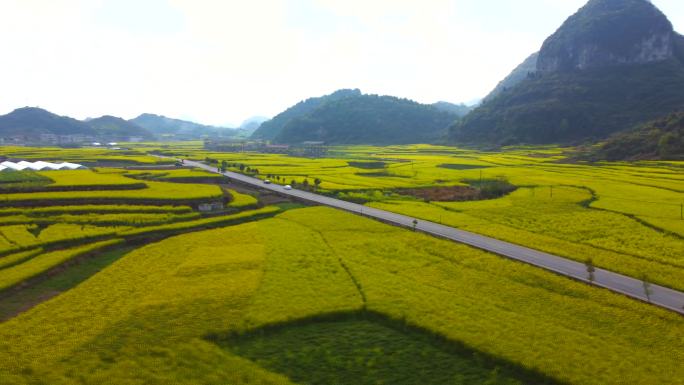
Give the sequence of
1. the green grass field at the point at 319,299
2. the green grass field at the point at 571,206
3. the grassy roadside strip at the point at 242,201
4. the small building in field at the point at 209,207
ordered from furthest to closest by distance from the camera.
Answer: the grassy roadside strip at the point at 242,201, the small building in field at the point at 209,207, the green grass field at the point at 571,206, the green grass field at the point at 319,299

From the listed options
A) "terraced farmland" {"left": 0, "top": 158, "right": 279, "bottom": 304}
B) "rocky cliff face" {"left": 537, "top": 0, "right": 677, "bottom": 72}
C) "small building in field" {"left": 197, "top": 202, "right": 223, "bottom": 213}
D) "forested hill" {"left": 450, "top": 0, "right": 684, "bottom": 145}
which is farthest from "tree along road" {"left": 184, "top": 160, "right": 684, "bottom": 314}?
"rocky cliff face" {"left": 537, "top": 0, "right": 677, "bottom": 72}

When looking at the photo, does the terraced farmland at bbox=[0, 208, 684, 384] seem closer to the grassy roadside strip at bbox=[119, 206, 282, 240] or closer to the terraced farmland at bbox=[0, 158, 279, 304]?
the terraced farmland at bbox=[0, 158, 279, 304]

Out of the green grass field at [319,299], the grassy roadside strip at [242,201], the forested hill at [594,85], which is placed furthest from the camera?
the forested hill at [594,85]

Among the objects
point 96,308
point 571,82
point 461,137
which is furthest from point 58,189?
point 571,82

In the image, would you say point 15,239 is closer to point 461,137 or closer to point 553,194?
point 553,194

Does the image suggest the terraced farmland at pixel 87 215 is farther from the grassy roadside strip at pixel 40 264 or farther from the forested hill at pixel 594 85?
the forested hill at pixel 594 85

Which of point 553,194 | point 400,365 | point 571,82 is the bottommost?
point 400,365

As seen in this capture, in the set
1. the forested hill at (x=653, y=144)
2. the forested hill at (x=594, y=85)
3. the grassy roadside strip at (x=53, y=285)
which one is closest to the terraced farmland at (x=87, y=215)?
the grassy roadside strip at (x=53, y=285)

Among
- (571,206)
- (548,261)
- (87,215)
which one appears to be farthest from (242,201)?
(571,206)
